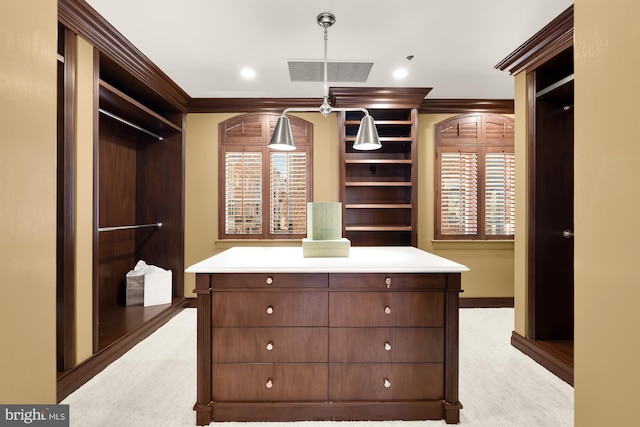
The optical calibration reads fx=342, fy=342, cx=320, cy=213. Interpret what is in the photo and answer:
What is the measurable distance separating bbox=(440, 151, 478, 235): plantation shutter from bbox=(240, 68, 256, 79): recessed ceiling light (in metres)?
2.50

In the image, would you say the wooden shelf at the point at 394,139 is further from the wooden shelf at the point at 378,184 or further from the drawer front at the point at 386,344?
the drawer front at the point at 386,344

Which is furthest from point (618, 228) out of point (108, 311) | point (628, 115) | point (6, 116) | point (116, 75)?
point (108, 311)

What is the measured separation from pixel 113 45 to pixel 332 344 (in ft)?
9.22

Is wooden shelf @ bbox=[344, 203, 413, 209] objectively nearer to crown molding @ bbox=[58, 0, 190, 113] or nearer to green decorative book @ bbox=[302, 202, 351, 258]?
green decorative book @ bbox=[302, 202, 351, 258]

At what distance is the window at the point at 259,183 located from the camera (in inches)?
171

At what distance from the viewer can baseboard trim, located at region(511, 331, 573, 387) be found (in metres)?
2.46

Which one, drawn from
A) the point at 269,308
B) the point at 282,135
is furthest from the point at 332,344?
the point at 282,135

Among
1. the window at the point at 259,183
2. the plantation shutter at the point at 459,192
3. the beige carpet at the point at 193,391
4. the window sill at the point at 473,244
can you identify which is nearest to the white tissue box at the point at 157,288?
the beige carpet at the point at 193,391

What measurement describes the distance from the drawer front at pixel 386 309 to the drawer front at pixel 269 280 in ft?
0.38

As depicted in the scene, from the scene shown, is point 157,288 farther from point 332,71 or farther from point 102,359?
point 332,71

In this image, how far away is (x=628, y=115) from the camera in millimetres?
775

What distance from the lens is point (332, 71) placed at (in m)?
3.37

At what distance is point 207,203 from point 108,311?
5.26ft

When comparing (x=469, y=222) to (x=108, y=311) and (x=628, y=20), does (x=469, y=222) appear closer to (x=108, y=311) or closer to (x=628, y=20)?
(x=628, y=20)
